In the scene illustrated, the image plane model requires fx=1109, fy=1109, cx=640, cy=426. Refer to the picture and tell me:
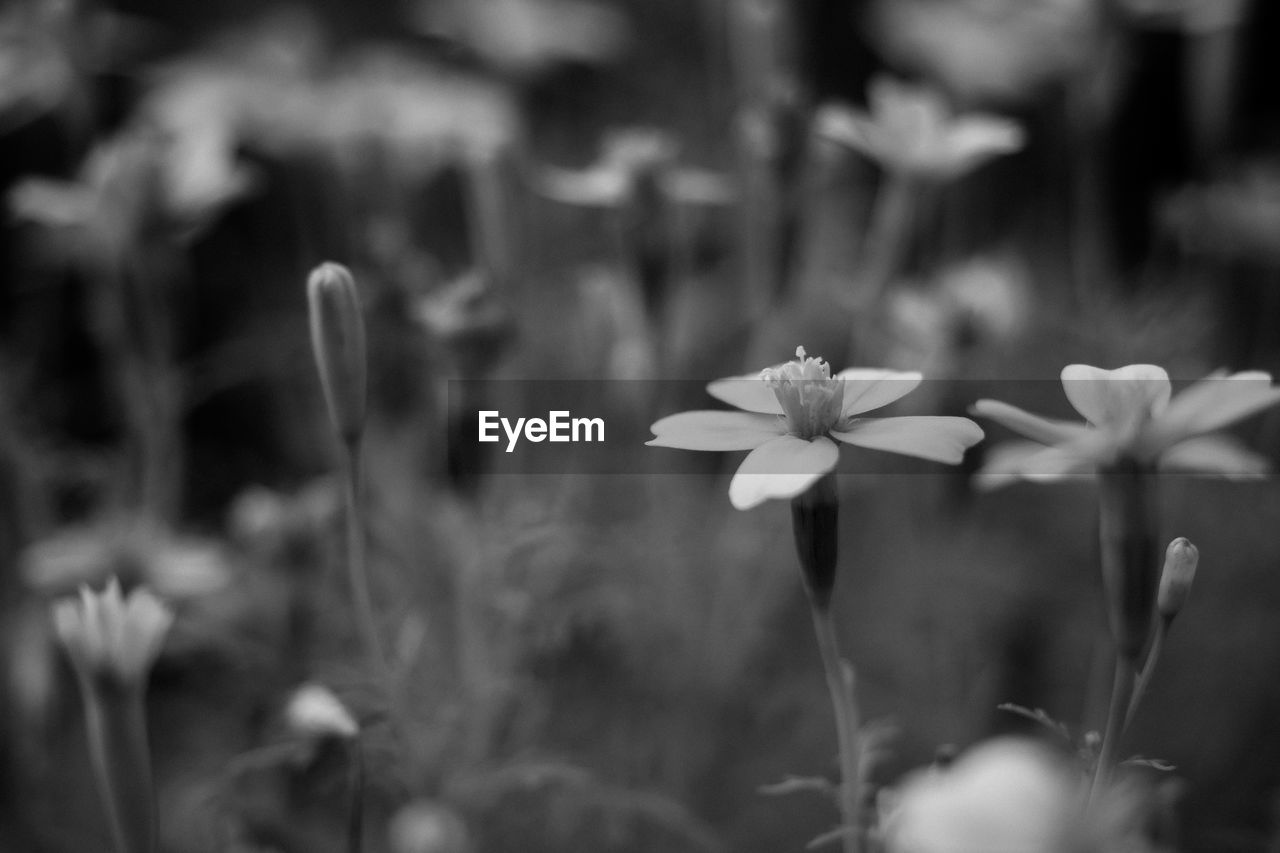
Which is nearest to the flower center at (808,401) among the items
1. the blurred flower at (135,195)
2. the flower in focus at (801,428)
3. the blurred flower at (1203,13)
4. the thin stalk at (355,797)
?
the flower in focus at (801,428)

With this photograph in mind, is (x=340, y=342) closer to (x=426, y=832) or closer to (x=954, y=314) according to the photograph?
(x=426, y=832)

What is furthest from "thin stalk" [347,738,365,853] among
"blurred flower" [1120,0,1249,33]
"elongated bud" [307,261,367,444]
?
"blurred flower" [1120,0,1249,33]

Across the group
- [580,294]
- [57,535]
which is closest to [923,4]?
[580,294]

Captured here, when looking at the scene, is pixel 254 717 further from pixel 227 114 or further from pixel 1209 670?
pixel 1209 670

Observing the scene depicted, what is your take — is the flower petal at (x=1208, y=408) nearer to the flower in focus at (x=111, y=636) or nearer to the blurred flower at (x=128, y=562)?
the flower in focus at (x=111, y=636)

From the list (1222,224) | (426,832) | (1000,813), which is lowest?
(426,832)

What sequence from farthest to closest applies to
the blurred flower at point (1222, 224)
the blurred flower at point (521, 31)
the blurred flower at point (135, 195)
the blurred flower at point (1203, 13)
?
the blurred flower at point (521, 31) < the blurred flower at point (1222, 224) < the blurred flower at point (1203, 13) < the blurred flower at point (135, 195)

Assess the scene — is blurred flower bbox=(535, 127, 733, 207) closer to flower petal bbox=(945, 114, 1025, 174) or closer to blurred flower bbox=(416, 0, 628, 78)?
flower petal bbox=(945, 114, 1025, 174)

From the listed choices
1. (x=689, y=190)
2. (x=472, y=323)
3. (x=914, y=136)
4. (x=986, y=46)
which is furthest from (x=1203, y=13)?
(x=472, y=323)
